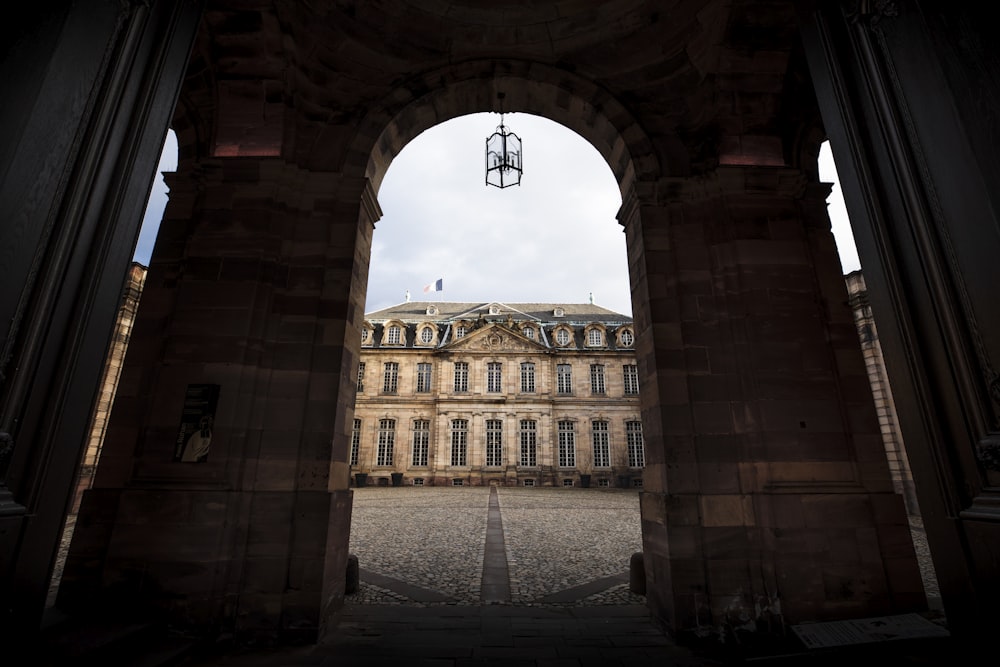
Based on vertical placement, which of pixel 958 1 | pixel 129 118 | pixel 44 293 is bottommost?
pixel 44 293

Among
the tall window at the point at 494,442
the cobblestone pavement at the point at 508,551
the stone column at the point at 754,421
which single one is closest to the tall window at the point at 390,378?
the tall window at the point at 494,442

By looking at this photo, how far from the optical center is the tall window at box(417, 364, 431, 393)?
111 ft

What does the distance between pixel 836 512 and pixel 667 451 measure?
5.36ft

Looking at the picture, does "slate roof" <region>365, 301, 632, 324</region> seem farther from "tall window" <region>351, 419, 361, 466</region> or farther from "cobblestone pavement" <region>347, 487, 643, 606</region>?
"cobblestone pavement" <region>347, 487, 643, 606</region>

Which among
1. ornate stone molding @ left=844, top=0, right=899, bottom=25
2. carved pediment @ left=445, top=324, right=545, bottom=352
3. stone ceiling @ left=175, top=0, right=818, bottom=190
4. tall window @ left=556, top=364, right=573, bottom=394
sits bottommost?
ornate stone molding @ left=844, top=0, right=899, bottom=25

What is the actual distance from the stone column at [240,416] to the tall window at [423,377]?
2906 centimetres

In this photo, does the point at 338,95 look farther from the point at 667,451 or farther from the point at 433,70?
the point at 667,451

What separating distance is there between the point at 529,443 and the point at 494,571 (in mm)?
26113

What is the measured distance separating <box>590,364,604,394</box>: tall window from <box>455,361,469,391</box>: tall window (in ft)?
31.1

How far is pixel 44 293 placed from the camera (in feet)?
5.97

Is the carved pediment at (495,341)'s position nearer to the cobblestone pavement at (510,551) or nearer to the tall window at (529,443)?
the tall window at (529,443)

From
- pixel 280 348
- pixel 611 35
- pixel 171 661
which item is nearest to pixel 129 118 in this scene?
pixel 280 348

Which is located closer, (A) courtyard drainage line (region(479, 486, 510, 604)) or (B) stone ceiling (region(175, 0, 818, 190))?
(B) stone ceiling (region(175, 0, 818, 190))

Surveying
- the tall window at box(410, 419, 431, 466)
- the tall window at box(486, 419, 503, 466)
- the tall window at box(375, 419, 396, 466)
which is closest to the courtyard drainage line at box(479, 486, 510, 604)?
the tall window at box(486, 419, 503, 466)
